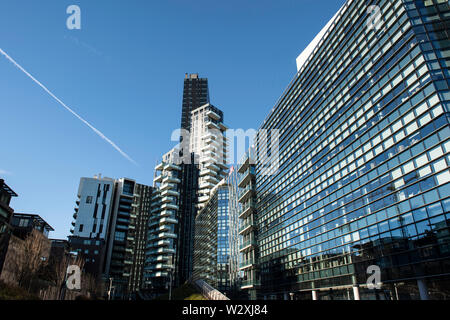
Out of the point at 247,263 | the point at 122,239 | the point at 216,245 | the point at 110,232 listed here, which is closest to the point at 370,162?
the point at 247,263

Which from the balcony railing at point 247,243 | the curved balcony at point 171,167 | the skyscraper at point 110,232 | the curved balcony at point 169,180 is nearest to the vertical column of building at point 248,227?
the balcony railing at point 247,243

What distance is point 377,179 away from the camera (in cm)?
3584

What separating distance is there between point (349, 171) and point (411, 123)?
1051 cm

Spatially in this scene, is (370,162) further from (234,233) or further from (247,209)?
(234,233)

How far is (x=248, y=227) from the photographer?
73.4 meters

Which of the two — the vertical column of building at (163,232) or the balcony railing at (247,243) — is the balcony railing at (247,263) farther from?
the vertical column of building at (163,232)

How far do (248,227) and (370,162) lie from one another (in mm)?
41084

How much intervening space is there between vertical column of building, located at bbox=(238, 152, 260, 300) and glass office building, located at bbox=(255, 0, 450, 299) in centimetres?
1015

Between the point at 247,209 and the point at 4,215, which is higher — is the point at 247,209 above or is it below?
above

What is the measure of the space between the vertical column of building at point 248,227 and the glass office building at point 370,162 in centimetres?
1015

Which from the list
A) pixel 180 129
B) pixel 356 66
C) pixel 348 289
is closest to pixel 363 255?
pixel 348 289

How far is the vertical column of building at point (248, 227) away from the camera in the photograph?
6857cm

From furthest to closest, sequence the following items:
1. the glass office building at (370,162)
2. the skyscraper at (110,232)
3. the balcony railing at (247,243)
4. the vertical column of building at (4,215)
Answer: the skyscraper at (110,232) < the balcony railing at (247,243) < the vertical column of building at (4,215) < the glass office building at (370,162)

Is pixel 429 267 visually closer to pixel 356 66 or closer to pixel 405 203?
pixel 405 203
